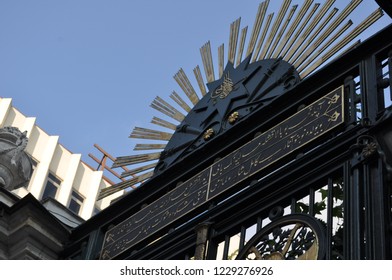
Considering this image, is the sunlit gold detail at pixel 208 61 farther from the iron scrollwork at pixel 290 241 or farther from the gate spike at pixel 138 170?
the iron scrollwork at pixel 290 241

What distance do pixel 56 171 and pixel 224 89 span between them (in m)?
19.9

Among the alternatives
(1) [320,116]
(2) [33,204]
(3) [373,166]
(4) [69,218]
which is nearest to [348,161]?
(3) [373,166]

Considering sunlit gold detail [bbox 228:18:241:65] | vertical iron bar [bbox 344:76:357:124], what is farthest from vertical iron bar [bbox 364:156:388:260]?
sunlit gold detail [bbox 228:18:241:65]

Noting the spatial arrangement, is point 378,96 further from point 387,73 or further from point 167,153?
point 167,153

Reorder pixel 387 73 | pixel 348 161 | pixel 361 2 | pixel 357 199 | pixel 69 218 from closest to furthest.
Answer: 1. pixel 357 199
2. pixel 348 161
3. pixel 387 73
4. pixel 361 2
5. pixel 69 218

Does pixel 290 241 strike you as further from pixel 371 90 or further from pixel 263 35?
pixel 263 35

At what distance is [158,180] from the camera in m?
9.09

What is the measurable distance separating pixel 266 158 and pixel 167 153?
188cm

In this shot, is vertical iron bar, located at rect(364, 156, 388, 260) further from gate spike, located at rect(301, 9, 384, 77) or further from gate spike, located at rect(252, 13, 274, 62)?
gate spike, located at rect(252, 13, 274, 62)

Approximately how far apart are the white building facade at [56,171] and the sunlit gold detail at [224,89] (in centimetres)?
1846

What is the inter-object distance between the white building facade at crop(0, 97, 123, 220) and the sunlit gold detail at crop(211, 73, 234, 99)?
60.6 feet

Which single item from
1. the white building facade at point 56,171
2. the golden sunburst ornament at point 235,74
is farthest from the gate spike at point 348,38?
the white building facade at point 56,171

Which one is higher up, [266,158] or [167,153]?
[167,153]

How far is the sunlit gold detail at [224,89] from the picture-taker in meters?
9.30
